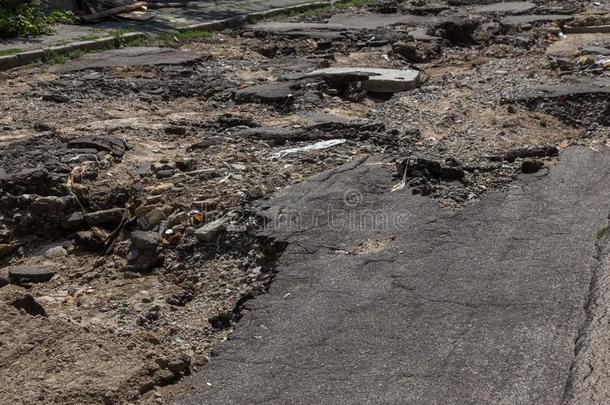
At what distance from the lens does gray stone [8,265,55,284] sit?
14.8 ft

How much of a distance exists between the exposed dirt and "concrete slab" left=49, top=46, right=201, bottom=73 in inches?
7.2

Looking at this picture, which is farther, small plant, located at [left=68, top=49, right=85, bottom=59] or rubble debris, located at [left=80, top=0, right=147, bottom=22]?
rubble debris, located at [left=80, top=0, right=147, bottom=22]

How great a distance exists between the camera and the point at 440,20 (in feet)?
36.3

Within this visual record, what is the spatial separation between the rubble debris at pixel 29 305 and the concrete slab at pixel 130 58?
15.7 feet

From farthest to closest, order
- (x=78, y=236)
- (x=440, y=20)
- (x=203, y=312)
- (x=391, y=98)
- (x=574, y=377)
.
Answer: (x=440, y=20)
(x=391, y=98)
(x=78, y=236)
(x=203, y=312)
(x=574, y=377)

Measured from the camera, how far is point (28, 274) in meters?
4.55

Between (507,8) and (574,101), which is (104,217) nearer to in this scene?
(574,101)

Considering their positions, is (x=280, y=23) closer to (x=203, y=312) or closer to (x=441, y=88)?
(x=441, y=88)

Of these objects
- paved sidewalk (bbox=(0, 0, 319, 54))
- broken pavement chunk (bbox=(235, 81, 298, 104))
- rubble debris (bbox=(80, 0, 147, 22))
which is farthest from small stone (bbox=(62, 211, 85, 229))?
rubble debris (bbox=(80, 0, 147, 22))

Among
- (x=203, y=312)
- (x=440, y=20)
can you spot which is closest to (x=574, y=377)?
(x=203, y=312)

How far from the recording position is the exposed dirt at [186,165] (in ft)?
12.1

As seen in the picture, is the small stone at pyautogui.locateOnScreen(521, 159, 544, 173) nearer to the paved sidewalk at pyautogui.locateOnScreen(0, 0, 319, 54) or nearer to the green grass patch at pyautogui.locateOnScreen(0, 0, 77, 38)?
the paved sidewalk at pyautogui.locateOnScreen(0, 0, 319, 54)

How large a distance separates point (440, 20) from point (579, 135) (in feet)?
17.0

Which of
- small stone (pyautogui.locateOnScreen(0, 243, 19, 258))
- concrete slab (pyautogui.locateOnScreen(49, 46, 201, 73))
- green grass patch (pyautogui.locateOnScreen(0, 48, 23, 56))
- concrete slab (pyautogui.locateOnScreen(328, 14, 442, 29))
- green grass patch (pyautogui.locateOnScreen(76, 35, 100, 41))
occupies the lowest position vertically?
small stone (pyautogui.locateOnScreen(0, 243, 19, 258))
